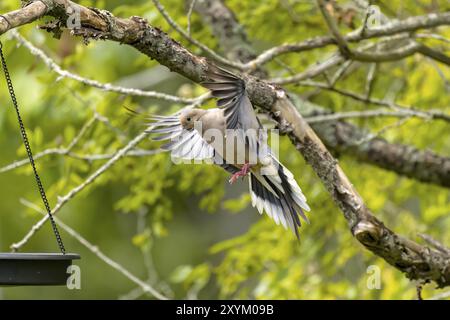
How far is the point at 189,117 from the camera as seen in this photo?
11.7 ft

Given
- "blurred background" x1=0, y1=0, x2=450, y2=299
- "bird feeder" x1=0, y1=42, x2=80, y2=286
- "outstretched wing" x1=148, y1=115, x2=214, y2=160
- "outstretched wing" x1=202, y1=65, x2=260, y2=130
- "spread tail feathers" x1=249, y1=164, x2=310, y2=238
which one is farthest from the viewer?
"blurred background" x1=0, y1=0, x2=450, y2=299

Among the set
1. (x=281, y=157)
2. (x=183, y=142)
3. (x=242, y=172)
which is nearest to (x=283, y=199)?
(x=242, y=172)

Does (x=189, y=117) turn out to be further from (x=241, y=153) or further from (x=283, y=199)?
(x=283, y=199)

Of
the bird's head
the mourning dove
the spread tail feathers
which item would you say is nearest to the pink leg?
the mourning dove

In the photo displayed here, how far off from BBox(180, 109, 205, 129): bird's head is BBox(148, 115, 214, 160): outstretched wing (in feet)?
0.13

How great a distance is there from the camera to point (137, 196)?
5.11 m

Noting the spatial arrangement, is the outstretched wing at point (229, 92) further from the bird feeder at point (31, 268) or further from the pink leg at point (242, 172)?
the bird feeder at point (31, 268)

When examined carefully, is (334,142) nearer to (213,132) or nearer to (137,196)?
(137,196)

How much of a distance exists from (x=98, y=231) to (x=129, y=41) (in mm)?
7371

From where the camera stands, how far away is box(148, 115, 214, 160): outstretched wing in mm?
3582

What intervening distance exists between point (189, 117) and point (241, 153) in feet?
1.07

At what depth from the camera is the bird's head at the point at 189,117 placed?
139 inches

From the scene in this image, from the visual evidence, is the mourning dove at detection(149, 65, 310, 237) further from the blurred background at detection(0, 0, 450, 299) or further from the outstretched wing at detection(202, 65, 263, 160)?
the blurred background at detection(0, 0, 450, 299)
